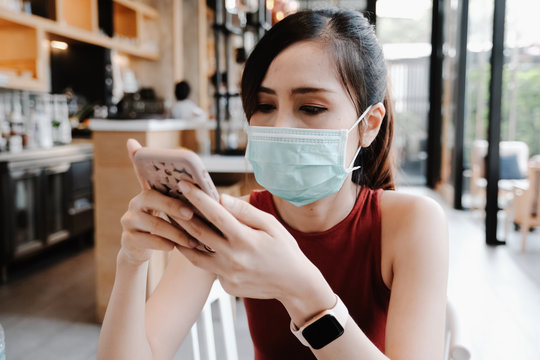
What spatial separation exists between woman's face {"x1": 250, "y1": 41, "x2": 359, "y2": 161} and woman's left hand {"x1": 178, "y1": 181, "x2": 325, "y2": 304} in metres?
0.39

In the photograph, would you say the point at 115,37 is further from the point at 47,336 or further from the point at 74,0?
the point at 47,336

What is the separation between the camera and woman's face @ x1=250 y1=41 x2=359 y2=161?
0.97 metres

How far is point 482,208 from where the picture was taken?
20.2 feet

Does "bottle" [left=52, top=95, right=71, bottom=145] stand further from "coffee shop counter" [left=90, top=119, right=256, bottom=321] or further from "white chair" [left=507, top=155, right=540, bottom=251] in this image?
"white chair" [left=507, top=155, right=540, bottom=251]

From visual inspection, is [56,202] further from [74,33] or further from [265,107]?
[265,107]

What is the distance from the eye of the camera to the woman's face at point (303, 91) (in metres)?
0.97

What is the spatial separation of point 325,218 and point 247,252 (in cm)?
52

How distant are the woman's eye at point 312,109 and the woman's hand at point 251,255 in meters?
0.39

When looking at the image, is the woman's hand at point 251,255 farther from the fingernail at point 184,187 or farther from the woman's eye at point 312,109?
the woman's eye at point 312,109

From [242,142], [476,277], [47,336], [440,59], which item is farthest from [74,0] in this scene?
[440,59]

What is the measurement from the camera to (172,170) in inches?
22.7

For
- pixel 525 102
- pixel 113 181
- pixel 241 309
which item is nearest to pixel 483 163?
pixel 525 102

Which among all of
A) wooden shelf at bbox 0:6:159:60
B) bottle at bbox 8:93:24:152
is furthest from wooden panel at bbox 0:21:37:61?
bottle at bbox 8:93:24:152

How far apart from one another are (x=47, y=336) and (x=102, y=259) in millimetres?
518
